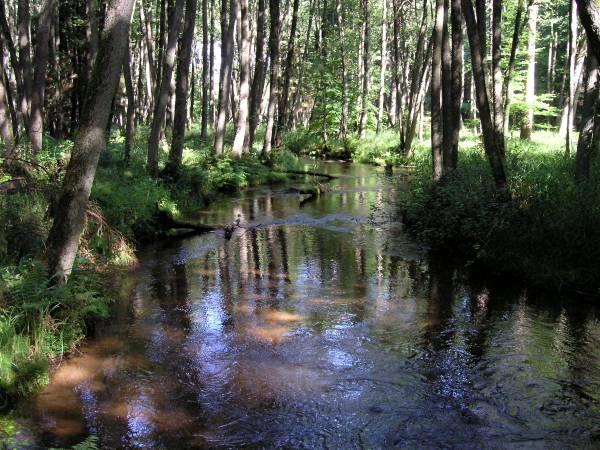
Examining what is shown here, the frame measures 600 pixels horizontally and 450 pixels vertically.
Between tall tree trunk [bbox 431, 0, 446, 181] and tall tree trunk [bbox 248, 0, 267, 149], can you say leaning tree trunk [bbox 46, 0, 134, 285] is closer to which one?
tall tree trunk [bbox 431, 0, 446, 181]

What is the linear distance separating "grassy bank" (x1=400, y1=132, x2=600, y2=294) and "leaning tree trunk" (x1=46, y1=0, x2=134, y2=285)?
7634 millimetres

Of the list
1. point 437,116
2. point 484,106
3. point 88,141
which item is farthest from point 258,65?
point 88,141

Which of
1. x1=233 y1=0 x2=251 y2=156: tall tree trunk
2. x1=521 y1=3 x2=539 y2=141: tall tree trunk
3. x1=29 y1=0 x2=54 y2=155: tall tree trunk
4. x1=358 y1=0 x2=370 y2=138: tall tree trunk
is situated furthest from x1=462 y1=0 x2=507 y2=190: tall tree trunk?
x1=358 y1=0 x2=370 y2=138: tall tree trunk

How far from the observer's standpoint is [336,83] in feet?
128

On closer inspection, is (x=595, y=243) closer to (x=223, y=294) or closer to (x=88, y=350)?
(x=223, y=294)

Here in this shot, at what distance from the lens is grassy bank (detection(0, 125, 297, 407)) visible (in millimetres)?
6125

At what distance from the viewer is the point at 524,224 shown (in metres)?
10.5

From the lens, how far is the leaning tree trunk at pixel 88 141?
6812 millimetres

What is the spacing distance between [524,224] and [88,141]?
312 inches

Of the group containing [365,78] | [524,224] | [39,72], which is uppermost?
[365,78]

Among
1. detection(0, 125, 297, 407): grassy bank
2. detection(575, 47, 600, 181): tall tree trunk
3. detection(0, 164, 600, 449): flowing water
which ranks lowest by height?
detection(0, 164, 600, 449): flowing water

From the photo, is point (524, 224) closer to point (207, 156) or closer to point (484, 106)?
point (484, 106)

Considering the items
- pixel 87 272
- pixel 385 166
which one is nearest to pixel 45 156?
pixel 87 272

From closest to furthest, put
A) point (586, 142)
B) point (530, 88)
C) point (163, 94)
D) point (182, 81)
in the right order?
1. point (586, 142)
2. point (163, 94)
3. point (182, 81)
4. point (530, 88)
